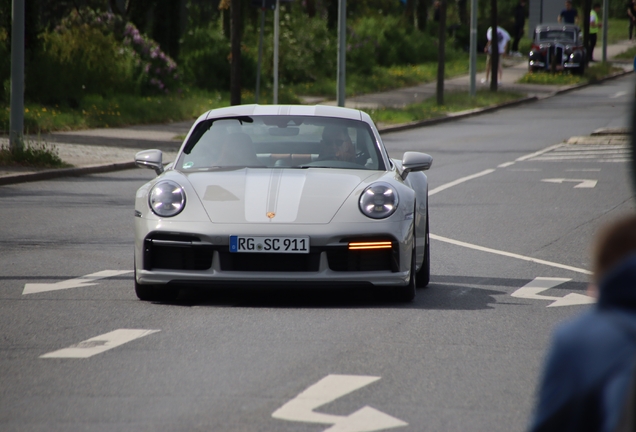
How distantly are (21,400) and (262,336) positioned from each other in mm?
1749

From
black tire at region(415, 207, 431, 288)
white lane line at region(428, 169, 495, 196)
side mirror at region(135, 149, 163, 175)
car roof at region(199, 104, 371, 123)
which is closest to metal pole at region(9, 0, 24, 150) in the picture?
white lane line at region(428, 169, 495, 196)

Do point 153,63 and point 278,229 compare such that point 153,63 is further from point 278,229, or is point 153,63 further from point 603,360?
point 603,360

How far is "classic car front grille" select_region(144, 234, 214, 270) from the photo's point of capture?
288 inches

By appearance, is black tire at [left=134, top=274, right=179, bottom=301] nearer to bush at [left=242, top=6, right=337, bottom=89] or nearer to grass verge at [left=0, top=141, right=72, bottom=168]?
grass verge at [left=0, top=141, right=72, bottom=168]

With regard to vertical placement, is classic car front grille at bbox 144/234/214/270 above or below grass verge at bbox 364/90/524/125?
above

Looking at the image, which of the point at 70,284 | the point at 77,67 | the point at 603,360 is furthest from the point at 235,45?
the point at 603,360

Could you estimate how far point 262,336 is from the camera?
255 inches

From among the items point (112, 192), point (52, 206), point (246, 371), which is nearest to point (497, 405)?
point (246, 371)

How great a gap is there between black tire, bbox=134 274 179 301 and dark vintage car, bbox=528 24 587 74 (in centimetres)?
4373

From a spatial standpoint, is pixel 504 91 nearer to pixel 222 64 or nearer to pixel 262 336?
pixel 222 64

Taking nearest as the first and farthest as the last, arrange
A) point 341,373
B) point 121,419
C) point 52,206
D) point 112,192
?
1. point 121,419
2. point 341,373
3. point 52,206
4. point 112,192

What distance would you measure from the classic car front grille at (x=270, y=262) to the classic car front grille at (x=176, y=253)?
13 centimetres

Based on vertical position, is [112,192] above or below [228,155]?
below

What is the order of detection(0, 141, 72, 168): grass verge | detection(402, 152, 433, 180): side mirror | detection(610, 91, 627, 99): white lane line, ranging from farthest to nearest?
detection(610, 91, 627, 99): white lane line < detection(0, 141, 72, 168): grass verge < detection(402, 152, 433, 180): side mirror
